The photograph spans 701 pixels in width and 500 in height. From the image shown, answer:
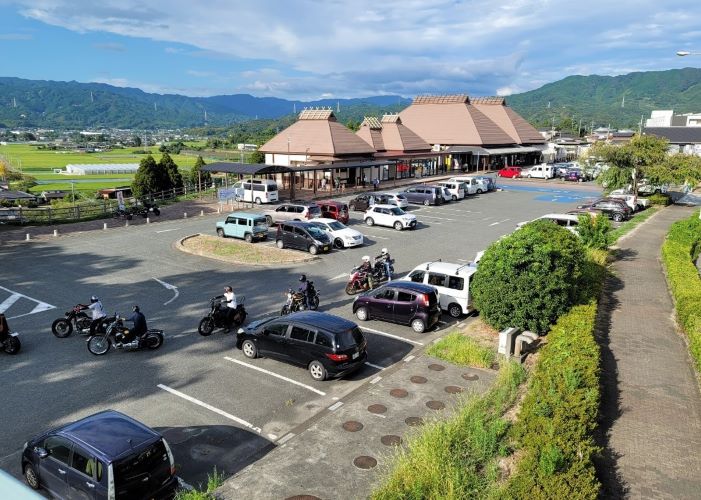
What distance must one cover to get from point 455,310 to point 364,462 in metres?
9.33

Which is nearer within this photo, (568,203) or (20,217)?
(20,217)

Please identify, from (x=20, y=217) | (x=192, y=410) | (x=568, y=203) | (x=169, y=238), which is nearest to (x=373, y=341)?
(x=192, y=410)

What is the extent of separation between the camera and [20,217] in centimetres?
3294

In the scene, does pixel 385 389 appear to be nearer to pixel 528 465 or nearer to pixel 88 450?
pixel 528 465

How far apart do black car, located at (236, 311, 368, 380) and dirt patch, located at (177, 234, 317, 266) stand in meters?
10.8

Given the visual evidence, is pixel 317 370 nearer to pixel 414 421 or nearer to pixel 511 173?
pixel 414 421

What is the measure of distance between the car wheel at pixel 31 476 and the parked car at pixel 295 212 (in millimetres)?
23677

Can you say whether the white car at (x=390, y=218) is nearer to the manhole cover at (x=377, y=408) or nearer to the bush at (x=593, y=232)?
the bush at (x=593, y=232)

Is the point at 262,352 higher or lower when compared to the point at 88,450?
lower

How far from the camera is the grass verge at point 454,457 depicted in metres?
7.82

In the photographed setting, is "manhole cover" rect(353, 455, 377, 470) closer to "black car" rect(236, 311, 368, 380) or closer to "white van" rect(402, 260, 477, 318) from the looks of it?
"black car" rect(236, 311, 368, 380)

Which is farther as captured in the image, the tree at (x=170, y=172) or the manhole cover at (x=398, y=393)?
the tree at (x=170, y=172)

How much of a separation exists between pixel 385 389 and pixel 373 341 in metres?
3.43

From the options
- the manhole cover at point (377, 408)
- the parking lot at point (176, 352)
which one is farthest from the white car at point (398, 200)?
the manhole cover at point (377, 408)
